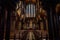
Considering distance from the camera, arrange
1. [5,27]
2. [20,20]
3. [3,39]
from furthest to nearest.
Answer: [20,20], [5,27], [3,39]

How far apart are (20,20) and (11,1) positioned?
464cm

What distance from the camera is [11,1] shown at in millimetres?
5207

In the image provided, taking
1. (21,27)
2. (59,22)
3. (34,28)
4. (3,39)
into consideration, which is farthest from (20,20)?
(3,39)

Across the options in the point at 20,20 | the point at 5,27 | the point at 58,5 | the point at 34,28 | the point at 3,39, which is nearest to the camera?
the point at 3,39

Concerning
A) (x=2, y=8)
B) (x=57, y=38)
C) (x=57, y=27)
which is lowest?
(x=57, y=38)

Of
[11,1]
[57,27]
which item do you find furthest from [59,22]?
[11,1]

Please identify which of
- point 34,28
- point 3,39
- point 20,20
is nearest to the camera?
point 3,39

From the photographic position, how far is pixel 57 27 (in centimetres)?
521

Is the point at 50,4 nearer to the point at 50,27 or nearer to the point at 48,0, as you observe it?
the point at 48,0

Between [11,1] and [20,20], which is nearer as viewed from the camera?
[11,1]

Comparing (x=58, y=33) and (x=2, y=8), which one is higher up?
(x=2, y=8)

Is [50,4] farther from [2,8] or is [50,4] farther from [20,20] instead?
[20,20]

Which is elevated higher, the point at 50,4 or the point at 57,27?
the point at 50,4

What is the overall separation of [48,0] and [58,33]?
129 centimetres
